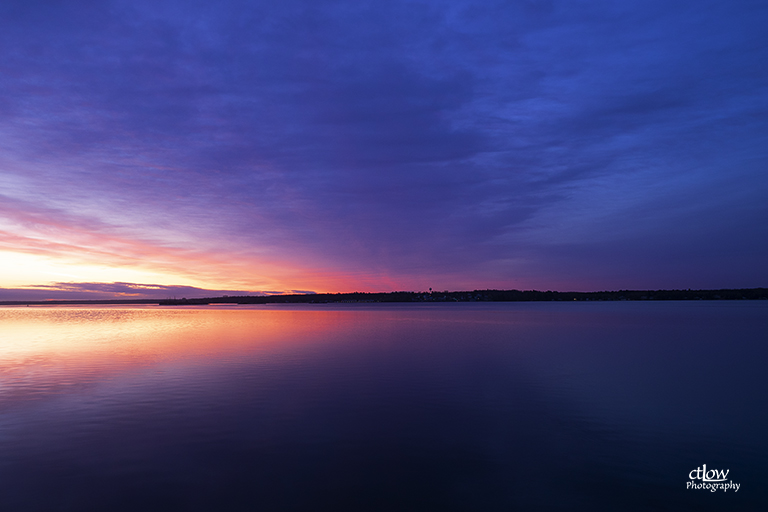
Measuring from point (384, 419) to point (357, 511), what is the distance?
6575 millimetres

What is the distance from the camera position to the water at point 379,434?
9531 mm

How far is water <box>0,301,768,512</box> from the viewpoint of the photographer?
9.53 metres

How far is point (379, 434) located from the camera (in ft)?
44.6

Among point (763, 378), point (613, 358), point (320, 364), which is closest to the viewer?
point (763, 378)

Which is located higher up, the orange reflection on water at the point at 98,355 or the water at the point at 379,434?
the orange reflection on water at the point at 98,355

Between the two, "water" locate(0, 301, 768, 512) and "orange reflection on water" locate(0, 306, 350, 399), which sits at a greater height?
"orange reflection on water" locate(0, 306, 350, 399)

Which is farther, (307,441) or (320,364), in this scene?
(320,364)

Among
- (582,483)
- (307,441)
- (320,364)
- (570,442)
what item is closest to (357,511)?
(307,441)

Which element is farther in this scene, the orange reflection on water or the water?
the orange reflection on water

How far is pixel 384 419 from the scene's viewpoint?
50.1 ft

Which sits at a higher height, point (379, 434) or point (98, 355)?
point (98, 355)

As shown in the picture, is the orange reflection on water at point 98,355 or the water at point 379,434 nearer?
the water at point 379,434

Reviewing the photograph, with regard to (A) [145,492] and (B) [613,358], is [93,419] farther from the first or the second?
(B) [613,358]

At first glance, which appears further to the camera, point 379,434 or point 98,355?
point 98,355
